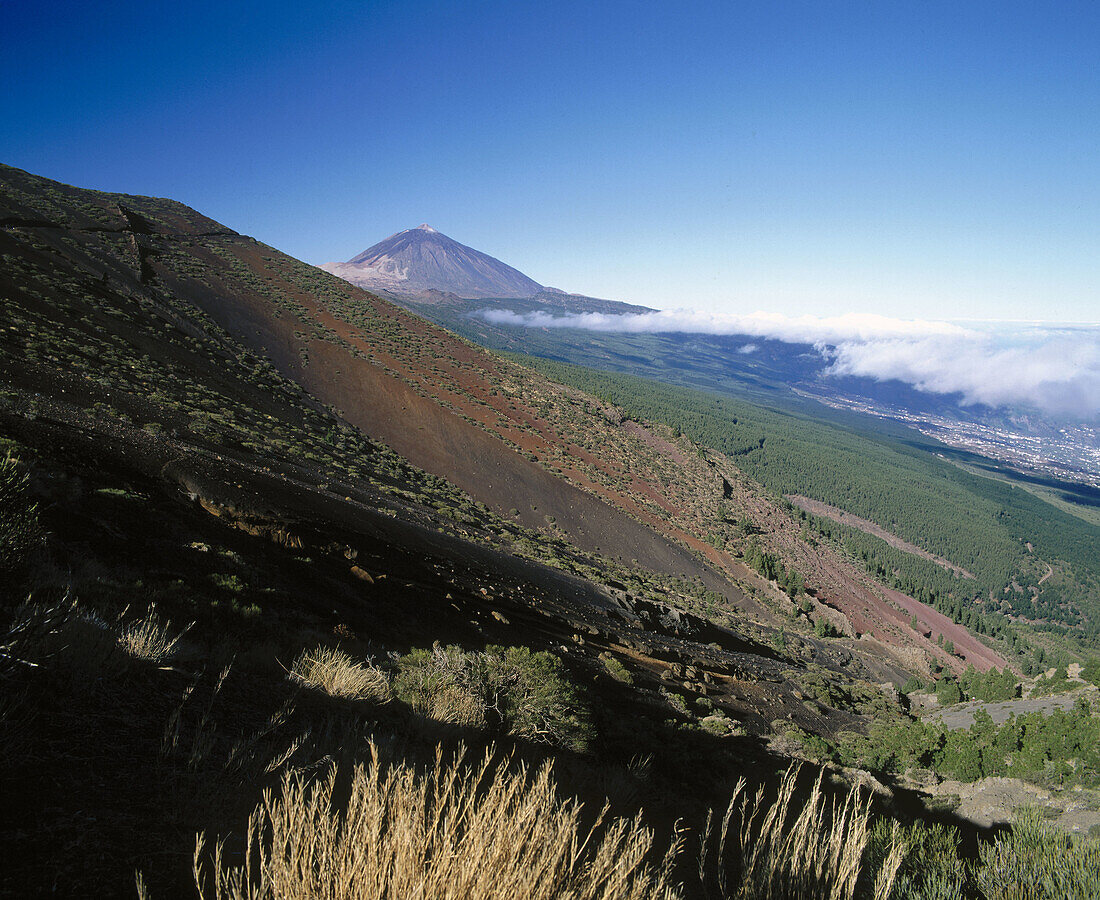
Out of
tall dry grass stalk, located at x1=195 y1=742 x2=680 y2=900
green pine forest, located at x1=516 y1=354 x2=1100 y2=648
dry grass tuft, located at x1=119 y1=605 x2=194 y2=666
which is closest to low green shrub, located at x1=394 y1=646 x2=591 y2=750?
dry grass tuft, located at x1=119 y1=605 x2=194 y2=666

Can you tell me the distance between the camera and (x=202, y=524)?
903 cm

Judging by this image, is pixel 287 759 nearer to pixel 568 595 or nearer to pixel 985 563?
pixel 568 595

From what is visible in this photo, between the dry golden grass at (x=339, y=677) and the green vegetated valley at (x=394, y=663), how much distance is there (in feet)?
0.13

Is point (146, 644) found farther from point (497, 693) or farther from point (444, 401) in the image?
point (444, 401)

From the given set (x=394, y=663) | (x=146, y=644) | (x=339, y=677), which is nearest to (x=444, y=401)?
(x=394, y=663)

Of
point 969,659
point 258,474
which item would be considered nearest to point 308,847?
point 258,474

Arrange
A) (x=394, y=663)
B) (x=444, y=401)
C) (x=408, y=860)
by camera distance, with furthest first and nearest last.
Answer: (x=444, y=401)
(x=394, y=663)
(x=408, y=860)

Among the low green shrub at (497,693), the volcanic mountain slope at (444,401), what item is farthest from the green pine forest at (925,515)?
the low green shrub at (497,693)

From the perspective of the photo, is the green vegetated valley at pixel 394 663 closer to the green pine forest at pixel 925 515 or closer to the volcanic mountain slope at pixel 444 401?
the volcanic mountain slope at pixel 444 401

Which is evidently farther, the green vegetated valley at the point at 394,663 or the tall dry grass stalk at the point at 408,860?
the green vegetated valley at the point at 394,663

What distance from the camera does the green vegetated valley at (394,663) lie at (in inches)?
93.5

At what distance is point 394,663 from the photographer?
685 cm

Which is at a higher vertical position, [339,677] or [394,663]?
[339,677]

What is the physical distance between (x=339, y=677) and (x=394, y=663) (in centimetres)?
181
